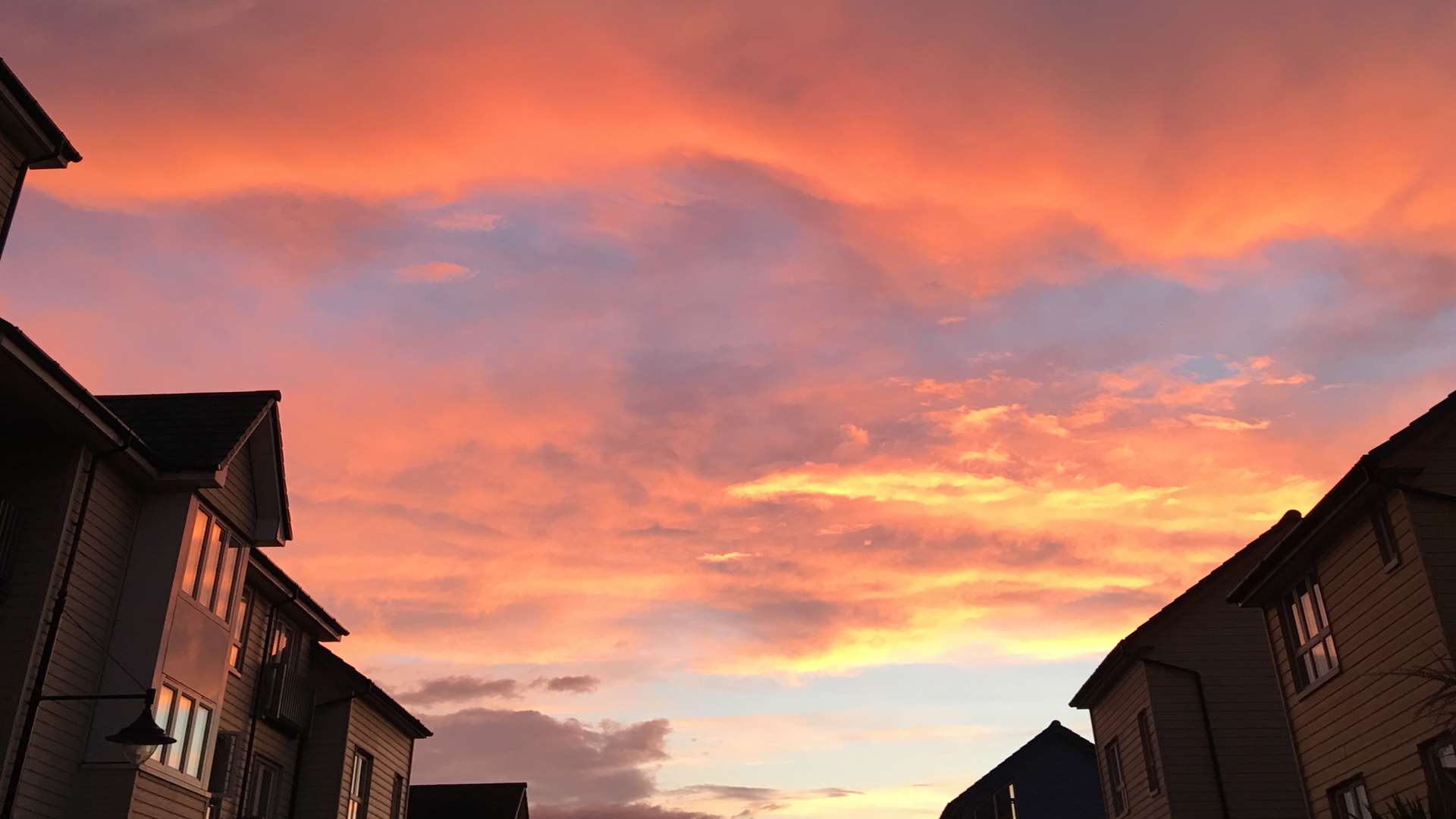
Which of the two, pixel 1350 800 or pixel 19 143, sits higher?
Result: pixel 19 143

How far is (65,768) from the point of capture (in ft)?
58.4

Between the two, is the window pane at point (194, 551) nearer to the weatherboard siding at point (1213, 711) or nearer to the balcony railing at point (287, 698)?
the balcony railing at point (287, 698)

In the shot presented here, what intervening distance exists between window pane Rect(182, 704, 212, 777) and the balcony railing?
695cm

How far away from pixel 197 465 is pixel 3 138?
624 centimetres

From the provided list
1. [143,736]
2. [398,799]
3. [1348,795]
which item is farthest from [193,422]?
[1348,795]

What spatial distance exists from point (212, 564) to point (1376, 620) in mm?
21350

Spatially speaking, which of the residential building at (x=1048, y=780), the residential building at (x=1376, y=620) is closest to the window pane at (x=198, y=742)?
the residential building at (x=1376, y=620)

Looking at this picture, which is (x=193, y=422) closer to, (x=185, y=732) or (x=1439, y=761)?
(x=185, y=732)

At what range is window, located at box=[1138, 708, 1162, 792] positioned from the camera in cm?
2883

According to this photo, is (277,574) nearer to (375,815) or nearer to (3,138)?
(375,815)

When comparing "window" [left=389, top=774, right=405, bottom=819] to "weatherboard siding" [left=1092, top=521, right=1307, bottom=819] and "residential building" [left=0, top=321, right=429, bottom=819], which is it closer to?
"residential building" [left=0, top=321, right=429, bottom=819]

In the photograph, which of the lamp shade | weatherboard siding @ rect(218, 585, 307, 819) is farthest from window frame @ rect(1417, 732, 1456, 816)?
weatherboard siding @ rect(218, 585, 307, 819)

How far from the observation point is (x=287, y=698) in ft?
94.9

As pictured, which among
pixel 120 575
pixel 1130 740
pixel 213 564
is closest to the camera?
pixel 120 575
